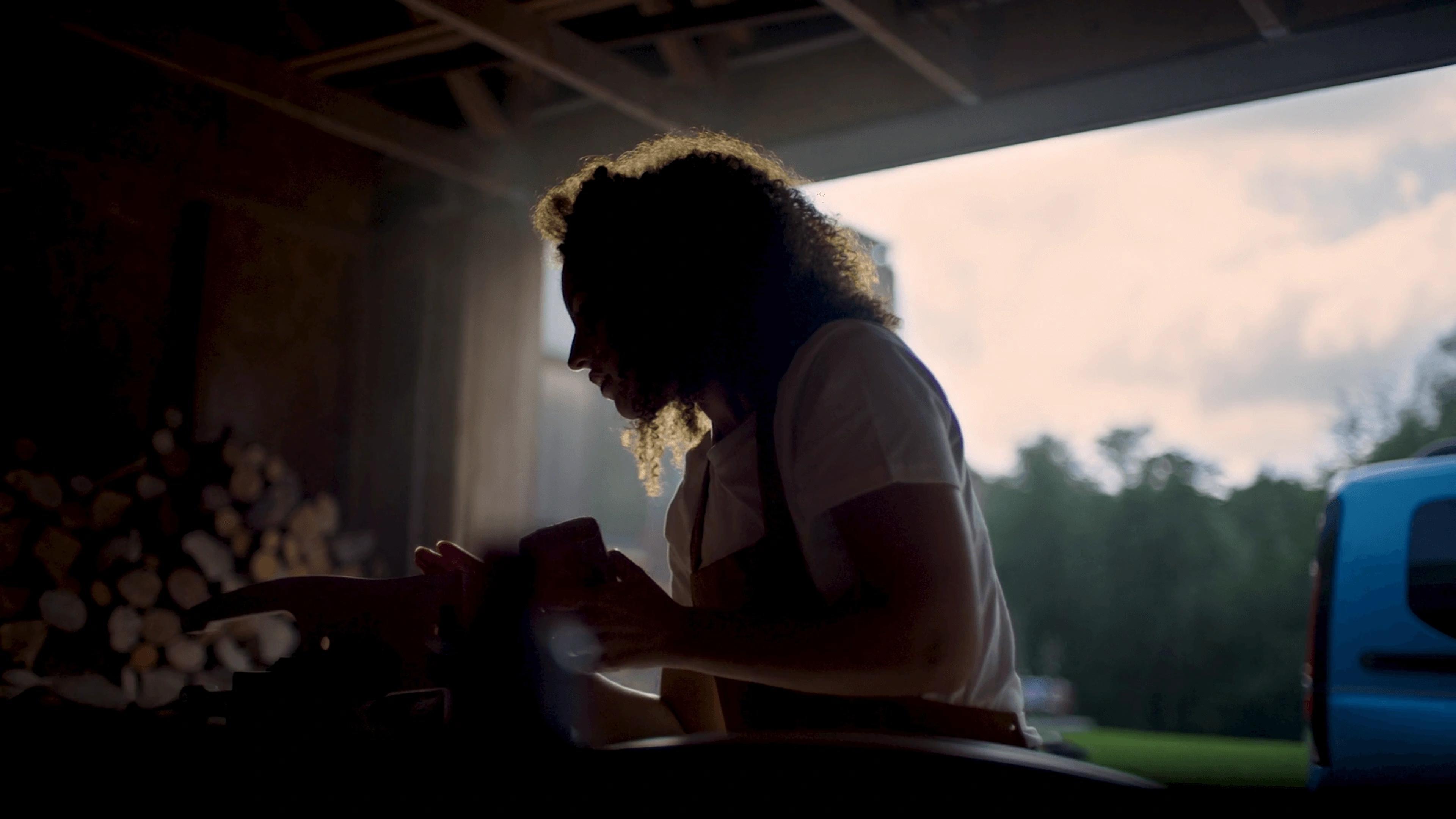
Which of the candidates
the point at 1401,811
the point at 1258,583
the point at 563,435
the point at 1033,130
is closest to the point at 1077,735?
the point at 1258,583

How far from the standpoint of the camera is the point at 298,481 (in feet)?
12.0

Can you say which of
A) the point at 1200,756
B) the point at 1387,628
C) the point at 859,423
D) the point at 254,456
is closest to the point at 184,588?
the point at 254,456

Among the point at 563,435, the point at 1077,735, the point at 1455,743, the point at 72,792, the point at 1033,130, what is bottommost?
the point at 1077,735

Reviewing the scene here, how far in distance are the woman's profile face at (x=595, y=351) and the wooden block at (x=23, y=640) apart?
2.32 m

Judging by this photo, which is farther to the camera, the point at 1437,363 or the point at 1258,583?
the point at 1258,583

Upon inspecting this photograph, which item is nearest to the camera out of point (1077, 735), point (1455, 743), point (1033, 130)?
point (1455, 743)

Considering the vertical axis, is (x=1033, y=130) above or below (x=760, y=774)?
above

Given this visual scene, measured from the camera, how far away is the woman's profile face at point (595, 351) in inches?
47.5

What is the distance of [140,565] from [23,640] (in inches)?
12.7

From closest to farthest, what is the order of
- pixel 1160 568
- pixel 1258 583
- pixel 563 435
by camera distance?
1. pixel 563 435
2. pixel 1258 583
3. pixel 1160 568

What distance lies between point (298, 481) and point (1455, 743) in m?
3.36

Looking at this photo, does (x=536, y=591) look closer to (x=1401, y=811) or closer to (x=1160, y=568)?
(x=1401, y=811)

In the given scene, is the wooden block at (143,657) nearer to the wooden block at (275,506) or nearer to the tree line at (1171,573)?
the wooden block at (275,506)

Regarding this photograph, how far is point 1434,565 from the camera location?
2.81 metres
